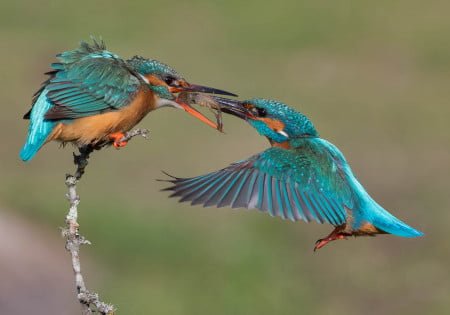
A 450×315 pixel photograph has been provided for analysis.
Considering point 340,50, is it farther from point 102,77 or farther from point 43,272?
point 102,77

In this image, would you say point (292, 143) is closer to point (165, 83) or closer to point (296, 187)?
point (296, 187)

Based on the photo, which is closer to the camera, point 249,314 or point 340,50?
point 249,314

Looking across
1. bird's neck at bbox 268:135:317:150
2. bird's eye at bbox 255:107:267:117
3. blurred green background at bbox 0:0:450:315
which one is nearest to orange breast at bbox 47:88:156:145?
bird's eye at bbox 255:107:267:117

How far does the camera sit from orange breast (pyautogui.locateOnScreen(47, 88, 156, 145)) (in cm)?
756

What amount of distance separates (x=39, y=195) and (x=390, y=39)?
7.02 meters

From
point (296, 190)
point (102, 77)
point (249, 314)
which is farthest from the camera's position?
point (249, 314)

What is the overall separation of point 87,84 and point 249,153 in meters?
5.74

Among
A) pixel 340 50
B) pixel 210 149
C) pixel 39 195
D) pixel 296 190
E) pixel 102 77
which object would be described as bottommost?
pixel 296 190

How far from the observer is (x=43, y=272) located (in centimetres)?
1166

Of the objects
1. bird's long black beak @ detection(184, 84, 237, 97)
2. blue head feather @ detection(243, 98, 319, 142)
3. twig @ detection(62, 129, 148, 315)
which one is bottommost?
twig @ detection(62, 129, 148, 315)

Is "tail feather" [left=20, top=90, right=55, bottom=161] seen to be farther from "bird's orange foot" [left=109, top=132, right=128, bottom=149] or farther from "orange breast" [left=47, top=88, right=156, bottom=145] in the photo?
"bird's orange foot" [left=109, top=132, right=128, bottom=149]

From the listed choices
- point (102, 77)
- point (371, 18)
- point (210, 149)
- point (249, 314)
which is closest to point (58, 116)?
point (102, 77)

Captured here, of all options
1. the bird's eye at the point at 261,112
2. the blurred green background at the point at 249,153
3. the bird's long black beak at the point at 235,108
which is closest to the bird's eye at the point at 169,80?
the bird's long black beak at the point at 235,108

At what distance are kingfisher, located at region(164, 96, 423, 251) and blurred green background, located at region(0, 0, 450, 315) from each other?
3989mm
